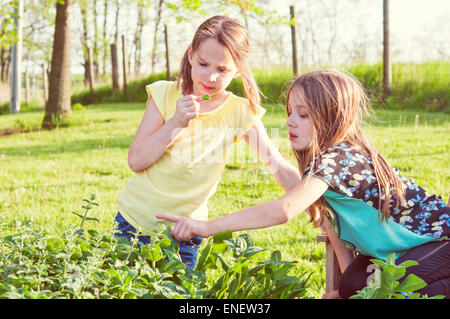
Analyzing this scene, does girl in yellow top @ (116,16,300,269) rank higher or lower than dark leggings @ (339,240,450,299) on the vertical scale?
higher

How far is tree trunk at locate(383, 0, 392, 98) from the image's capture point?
9.65 metres

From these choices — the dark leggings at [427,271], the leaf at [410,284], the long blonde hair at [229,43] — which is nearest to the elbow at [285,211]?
the dark leggings at [427,271]

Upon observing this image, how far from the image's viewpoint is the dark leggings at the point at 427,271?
1893 millimetres

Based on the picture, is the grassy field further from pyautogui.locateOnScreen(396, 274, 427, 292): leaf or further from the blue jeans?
pyautogui.locateOnScreen(396, 274, 427, 292): leaf

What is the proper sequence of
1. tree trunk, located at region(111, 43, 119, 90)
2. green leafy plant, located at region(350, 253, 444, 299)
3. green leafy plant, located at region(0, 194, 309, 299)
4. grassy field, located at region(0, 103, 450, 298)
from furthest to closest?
tree trunk, located at region(111, 43, 119, 90), grassy field, located at region(0, 103, 450, 298), green leafy plant, located at region(0, 194, 309, 299), green leafy plant, located at region(350, 253, 444, 299)

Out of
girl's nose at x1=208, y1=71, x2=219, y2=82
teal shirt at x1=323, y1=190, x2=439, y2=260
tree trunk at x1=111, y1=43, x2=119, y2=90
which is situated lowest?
teal shirt at x1=323, y1=190, x2=439, y2=260

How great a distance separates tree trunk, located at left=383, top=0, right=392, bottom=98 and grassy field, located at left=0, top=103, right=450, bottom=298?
0.89m

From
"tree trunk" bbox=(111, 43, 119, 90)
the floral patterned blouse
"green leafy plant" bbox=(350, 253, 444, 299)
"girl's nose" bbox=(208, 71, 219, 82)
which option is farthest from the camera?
"tree trunk" bbox=(111, 43, 119, 90)

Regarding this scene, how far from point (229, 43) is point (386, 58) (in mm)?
8468

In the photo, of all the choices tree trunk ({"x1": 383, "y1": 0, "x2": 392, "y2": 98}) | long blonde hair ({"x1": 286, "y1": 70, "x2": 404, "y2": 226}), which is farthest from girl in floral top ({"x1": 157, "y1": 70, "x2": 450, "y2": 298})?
tree trunk ({"x1": 383, "y1": 0, "x2": 392, "y2": 98})

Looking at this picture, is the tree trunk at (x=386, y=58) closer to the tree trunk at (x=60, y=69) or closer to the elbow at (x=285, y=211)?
the tree trunk at (x=60, y=69)

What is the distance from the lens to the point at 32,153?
25.3 feet

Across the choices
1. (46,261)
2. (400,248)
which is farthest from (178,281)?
(400,248)

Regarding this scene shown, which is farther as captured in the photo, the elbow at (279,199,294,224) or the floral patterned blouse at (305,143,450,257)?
the floral patterned blouse at (305,143,450,257)
